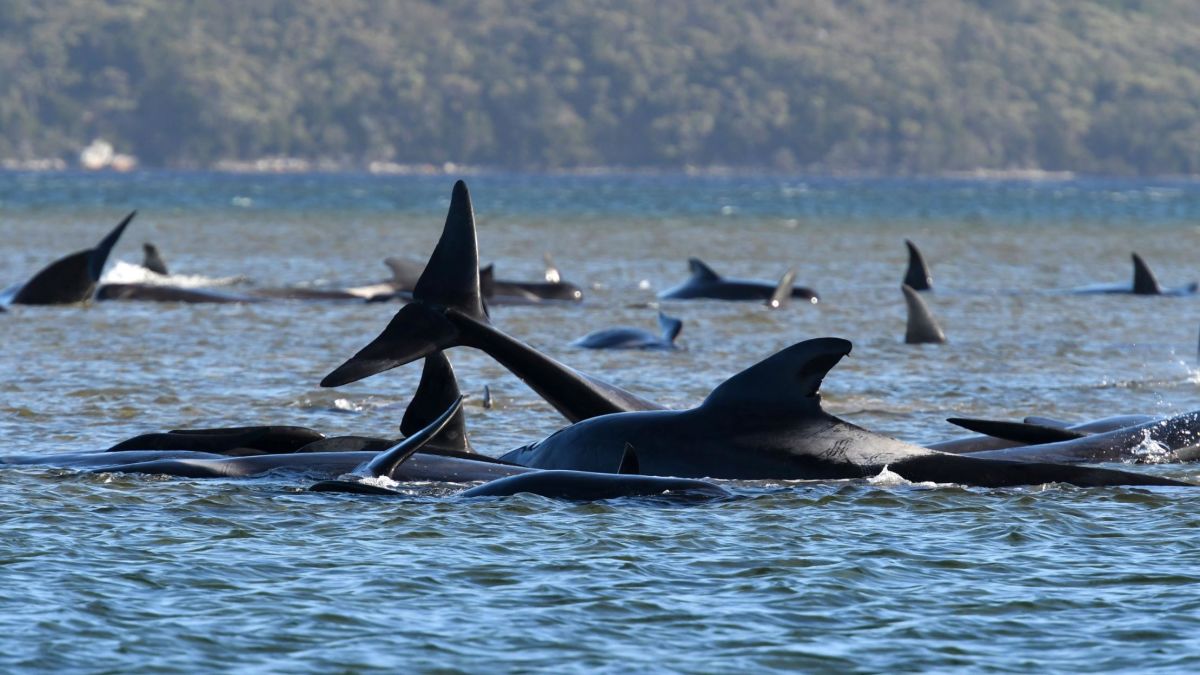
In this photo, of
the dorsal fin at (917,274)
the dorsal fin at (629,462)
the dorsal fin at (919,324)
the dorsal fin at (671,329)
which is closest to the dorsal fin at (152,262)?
the dorsal fin at (671,329)

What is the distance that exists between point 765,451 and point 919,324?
13.6 meters

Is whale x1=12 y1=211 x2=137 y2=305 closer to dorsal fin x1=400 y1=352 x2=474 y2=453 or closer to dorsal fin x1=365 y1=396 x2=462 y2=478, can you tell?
dorsal fin x1=400 y1=352 x2=474 y2=453

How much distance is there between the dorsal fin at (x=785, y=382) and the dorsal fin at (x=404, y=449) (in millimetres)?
1801

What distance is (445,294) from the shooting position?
50.1ft

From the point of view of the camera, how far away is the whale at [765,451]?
13648mm

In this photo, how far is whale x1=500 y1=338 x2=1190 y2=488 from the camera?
1365cm

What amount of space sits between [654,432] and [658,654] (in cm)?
436

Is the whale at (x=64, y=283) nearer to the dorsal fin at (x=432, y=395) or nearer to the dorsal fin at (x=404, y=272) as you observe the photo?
the dorsal fin at (x=404, y=272)

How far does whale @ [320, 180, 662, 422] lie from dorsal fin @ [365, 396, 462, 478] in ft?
3.92

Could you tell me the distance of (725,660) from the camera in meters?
9.40

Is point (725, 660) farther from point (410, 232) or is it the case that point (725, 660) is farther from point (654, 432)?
point (410, 232)

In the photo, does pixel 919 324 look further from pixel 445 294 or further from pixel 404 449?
pixel 404 449

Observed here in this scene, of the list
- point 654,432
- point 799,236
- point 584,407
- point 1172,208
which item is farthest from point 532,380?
point 1172,208

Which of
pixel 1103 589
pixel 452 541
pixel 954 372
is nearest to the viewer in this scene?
pixel 1103 589
